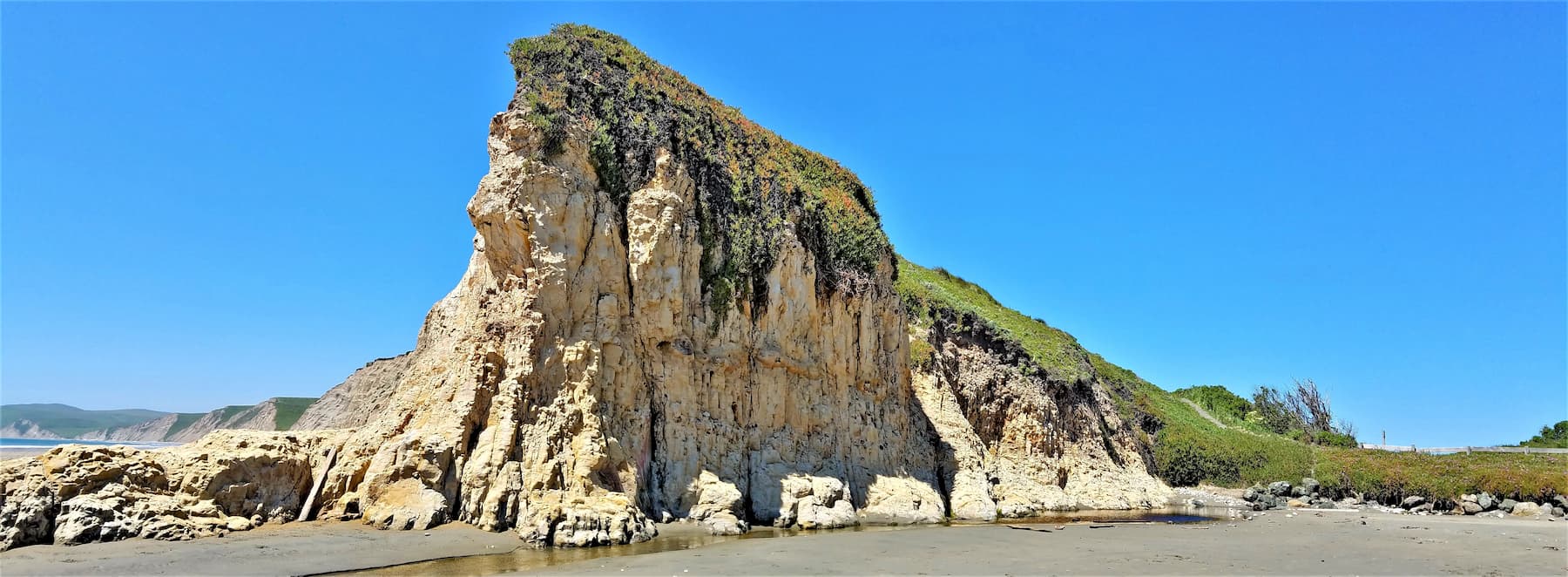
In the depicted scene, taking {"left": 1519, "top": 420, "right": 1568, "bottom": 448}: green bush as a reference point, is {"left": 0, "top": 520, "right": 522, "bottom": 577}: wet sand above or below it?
below

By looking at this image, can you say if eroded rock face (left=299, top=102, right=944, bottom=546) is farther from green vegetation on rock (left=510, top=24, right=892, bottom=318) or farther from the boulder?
the boulder

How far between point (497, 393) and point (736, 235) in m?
7.41

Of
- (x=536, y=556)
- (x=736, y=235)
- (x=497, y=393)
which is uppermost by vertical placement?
(x=736, y=235)

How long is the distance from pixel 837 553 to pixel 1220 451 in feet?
99.8

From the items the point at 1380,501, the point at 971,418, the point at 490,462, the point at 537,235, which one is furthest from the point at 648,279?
the point at 1380,501

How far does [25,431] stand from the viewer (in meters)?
66.2

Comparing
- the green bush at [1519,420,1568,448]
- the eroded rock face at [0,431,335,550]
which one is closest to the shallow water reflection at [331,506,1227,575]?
the eroded rock face at [0,431,335,550]

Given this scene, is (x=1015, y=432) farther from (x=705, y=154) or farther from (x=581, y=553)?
(x=581, y=553)

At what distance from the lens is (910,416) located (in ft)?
83.4

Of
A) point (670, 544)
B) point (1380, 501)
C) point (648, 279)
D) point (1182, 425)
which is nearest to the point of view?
point (670, 544)

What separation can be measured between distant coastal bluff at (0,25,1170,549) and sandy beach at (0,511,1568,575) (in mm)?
807

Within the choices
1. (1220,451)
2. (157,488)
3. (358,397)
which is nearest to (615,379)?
(358,397)

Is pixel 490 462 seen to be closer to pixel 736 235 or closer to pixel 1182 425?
pixel 736 235

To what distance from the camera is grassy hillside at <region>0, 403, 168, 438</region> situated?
67.5 metres
